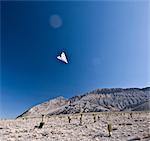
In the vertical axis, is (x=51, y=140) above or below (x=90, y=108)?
below

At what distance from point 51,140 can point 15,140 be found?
2350mm

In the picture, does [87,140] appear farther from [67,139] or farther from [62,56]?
[62,56]

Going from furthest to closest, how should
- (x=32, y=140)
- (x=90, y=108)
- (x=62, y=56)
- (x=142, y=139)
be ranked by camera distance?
(x=90, y=108), (x=32, y=140), (x=62, y=56), (x=142, y=139)

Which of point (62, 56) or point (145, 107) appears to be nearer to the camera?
point (62, 56)

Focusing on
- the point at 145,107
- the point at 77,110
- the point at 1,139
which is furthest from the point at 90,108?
the point at 1,139

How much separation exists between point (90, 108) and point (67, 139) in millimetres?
177446

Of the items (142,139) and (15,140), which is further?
(15,140)

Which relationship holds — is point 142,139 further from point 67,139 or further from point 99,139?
point 67,139

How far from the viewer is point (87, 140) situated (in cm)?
1470

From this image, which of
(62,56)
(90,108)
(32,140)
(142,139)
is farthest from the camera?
(90,108)

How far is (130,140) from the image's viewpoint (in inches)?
530

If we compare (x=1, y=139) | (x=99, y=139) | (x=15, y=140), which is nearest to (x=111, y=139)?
(x=99, y=139)

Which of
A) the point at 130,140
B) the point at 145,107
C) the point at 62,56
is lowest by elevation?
the point at 130,140

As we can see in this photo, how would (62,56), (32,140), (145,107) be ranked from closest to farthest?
(62,56) → (32,140) → (145,107)
